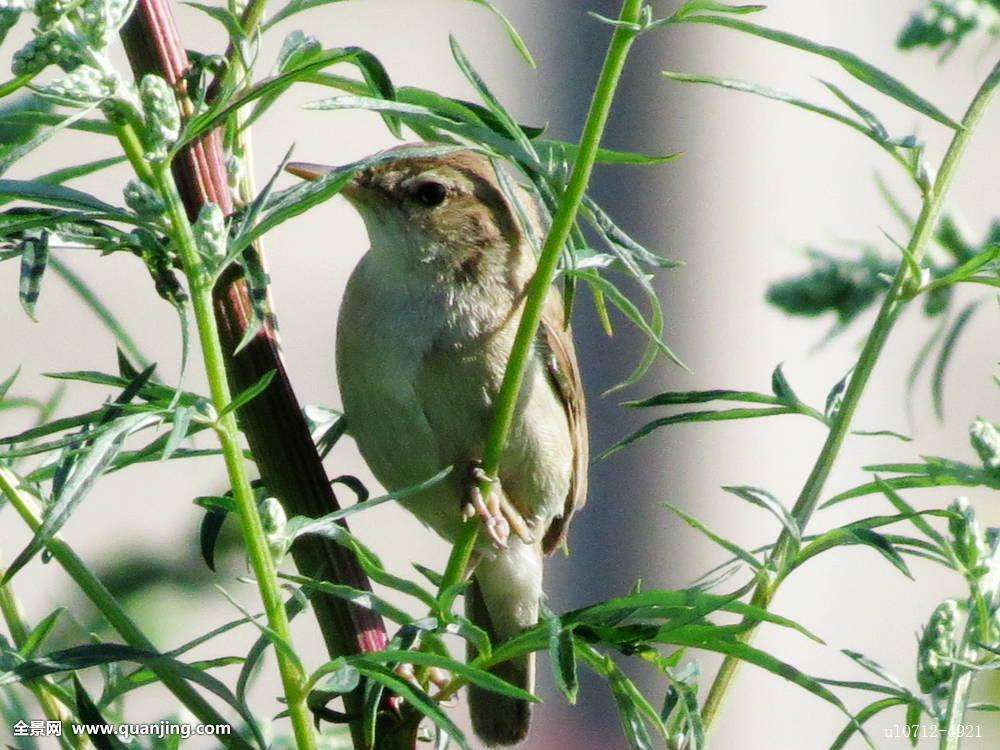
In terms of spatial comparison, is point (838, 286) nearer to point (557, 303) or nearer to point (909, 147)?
point (909, 147)

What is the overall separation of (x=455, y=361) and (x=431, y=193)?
217mm

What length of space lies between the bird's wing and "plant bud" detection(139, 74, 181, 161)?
82 centimetres

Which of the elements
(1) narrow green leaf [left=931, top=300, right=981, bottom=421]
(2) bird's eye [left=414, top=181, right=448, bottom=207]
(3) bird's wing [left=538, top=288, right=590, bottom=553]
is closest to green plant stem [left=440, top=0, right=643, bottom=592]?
(1) narrow green leaf [left=931, top=300, right=981, bottom=421]

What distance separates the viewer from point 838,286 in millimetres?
1083

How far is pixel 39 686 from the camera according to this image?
0.79 metres

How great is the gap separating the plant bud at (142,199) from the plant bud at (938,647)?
463mm

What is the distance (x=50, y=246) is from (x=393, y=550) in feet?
11.9

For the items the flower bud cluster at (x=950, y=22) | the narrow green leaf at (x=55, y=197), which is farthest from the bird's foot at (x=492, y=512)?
the flower bud cluster at (x=950, y=22)

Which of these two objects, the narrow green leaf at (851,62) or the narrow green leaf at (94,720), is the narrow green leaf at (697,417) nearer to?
the narrow green leaf at (851,62)

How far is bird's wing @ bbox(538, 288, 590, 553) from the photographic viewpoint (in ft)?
4.82

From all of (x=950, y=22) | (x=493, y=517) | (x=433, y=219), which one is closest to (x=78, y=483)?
(x=493, y=517)

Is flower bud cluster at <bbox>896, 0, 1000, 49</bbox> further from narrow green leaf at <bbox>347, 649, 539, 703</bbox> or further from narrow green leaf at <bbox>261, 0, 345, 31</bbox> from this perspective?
narrow green leaf at <bbox>347, 649, 539, 703</bbox>

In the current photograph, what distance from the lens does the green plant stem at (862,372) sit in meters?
0.75

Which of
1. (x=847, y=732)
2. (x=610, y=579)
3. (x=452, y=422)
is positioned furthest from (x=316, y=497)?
(x=610, y=579)
